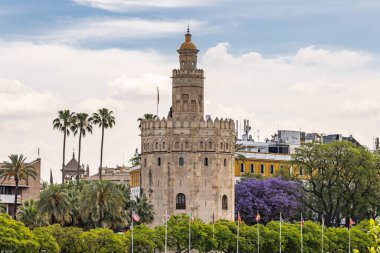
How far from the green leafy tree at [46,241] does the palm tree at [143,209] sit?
23.0m

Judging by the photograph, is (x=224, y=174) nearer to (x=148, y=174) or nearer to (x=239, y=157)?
(x=148, y=174)

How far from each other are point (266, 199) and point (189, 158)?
1849 cm

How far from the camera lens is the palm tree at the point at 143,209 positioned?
108 metres

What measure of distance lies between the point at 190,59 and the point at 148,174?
13769 millimetres

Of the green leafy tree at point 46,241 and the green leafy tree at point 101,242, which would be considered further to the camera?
the green leafy tree at point 101,242

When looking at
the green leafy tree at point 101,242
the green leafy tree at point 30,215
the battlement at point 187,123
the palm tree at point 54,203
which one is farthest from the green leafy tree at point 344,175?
the green leafy tree at point 101,242

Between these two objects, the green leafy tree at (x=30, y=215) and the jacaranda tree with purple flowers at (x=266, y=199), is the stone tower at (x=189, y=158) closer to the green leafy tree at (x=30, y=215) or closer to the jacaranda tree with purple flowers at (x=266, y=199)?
the jacaranda tree with purple flowers at (x=266, y=199)

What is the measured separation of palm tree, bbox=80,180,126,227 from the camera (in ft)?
316

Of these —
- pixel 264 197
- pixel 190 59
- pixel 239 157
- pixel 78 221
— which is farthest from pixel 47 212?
pixel 239 157

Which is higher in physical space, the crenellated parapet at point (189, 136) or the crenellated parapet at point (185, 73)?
the crenellated parapet at point (185, 73)

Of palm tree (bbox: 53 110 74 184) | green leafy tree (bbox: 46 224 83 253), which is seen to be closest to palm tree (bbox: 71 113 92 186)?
palm tree (bbox: 53 110 74 184)

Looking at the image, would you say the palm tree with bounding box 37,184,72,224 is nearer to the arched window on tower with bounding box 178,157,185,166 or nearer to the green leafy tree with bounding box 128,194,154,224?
the green leafy tree with bounding box 128,194,154,224

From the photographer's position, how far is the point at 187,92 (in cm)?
11612

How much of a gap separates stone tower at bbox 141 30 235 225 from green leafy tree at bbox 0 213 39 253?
31370 millimetres
